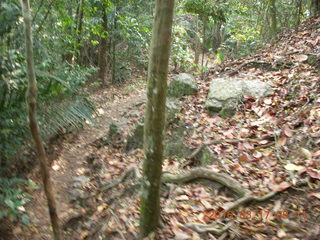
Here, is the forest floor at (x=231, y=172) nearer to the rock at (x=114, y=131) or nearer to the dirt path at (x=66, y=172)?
the dirt path at (x=66, y=172)

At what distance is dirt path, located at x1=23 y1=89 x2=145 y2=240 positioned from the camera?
13.7 ft

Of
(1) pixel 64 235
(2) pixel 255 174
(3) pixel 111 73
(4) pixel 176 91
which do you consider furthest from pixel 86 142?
(3) pixel 111 73

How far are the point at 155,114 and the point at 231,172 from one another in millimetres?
1696

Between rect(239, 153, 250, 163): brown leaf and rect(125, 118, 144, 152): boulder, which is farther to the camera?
rect(125, 118, 144, 152): boulder

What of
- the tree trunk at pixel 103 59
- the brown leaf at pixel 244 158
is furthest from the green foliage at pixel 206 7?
the brown leaf at pixel 244 158

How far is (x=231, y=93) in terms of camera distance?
18.2 feet

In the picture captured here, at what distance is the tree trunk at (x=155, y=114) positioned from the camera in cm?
237

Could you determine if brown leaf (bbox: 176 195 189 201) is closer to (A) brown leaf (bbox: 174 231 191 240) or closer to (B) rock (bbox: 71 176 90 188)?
(A) brown leaf (bbox: 174 231 191 240)

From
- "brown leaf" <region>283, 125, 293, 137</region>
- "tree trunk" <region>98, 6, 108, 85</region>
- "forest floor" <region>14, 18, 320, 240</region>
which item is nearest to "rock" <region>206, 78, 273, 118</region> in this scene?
"forest floor" <region>14, 18, 320, 240</region>

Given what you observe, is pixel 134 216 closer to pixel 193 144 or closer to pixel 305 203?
pixel 193 144

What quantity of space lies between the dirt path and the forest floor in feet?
0.05

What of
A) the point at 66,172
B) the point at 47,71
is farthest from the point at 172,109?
the point at 47,71

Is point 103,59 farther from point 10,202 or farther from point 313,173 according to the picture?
point 313,173

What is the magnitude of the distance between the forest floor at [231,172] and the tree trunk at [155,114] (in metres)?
0.32
